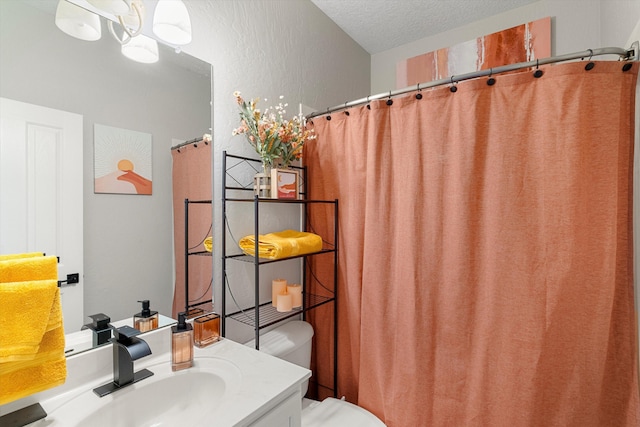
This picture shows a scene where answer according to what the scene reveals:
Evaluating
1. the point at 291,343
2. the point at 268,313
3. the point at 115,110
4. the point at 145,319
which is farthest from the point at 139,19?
the point at 291,343

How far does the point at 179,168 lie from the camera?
1.16 m

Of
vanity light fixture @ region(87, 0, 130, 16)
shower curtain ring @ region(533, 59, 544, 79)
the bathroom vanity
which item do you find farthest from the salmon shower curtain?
vanity light fixture @ region(87, 0, 130, 16)

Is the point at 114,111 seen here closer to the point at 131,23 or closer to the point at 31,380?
the point at 131,23

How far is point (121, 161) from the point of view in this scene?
100 cm

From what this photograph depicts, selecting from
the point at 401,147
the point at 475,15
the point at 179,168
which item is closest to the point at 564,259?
the point at 401,147

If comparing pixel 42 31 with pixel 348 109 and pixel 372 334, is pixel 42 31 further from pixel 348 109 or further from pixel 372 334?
pixel 372 334

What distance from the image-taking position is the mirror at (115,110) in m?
0.81

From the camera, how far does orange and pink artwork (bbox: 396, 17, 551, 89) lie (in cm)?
180

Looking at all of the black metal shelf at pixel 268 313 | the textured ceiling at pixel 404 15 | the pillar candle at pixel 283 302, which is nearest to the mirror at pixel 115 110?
the black metal shelf at pixel 268 313

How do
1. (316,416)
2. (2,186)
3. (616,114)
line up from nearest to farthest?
1. (2,186)
2. (616,114)
3. (316,416)

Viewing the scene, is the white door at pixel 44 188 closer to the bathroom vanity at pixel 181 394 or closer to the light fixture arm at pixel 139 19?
the bathroom vanity at pixel 181 394

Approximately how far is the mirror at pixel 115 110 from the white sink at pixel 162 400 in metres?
0.24

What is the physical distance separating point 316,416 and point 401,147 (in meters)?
1.30

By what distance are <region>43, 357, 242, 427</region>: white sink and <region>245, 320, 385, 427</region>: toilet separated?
411mm
